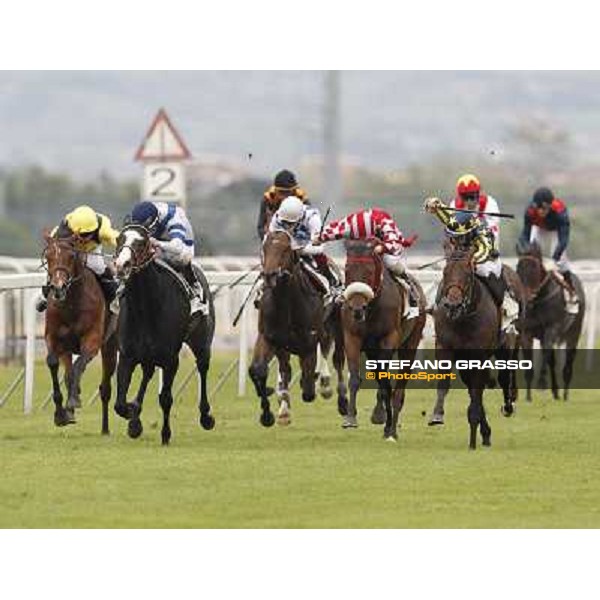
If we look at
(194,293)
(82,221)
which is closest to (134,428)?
(194,293)

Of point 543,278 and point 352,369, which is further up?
point 543,278

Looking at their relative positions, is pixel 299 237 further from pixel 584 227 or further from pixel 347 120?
pixel 347 120

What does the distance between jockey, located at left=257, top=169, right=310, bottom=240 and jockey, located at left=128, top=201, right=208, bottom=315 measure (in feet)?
7.26

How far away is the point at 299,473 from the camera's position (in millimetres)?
14617

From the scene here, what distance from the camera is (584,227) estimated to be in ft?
164

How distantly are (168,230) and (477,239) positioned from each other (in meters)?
2.06

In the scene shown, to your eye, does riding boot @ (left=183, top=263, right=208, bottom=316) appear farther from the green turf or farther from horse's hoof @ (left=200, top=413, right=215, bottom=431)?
the green turf

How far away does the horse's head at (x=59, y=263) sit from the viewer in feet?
56.2

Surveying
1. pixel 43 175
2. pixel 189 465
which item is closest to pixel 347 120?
pixel 43 175

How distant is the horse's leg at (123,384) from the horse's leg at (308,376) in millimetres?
Answer: 1940

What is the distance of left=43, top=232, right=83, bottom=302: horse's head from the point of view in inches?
675

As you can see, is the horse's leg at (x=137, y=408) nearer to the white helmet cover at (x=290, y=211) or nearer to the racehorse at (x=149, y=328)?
the racehorse at (x=149, y=328)

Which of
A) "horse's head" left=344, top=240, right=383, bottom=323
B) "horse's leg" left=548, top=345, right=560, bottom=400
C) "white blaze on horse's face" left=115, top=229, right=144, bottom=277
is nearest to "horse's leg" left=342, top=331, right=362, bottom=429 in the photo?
"horse's head" left=344, top=240, right=383, bottom=323

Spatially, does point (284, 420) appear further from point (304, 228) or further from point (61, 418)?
point (61, 418)
